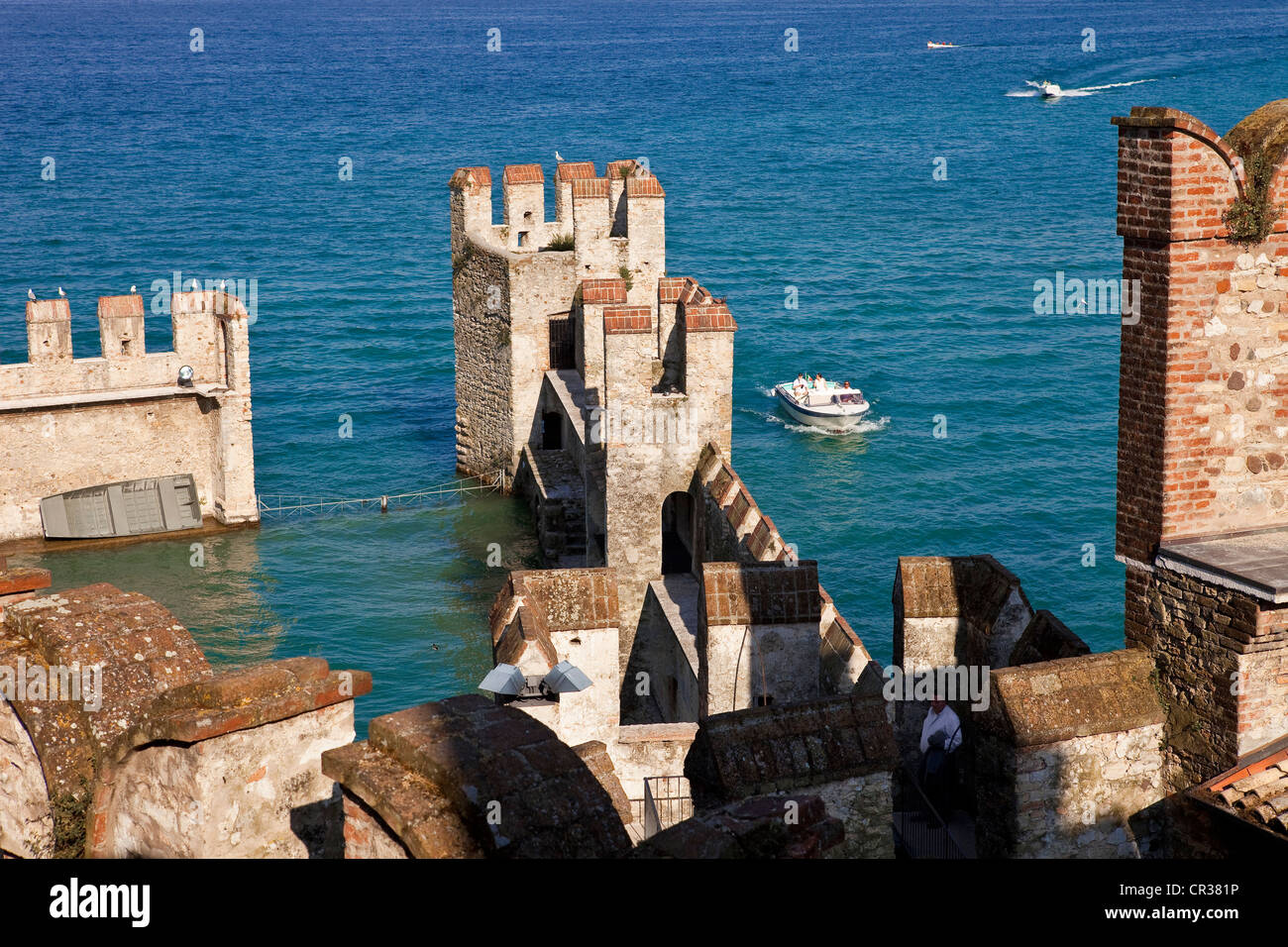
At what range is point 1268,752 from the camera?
38.4 feet

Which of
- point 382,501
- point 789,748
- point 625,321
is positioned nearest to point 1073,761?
point 789,748

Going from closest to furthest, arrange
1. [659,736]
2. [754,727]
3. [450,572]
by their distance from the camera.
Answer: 1. [754,727]
2. [659,736]
3. [450,572]

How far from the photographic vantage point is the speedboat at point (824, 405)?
2189 inches

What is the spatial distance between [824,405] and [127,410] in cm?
2454

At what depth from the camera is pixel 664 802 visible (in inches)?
568

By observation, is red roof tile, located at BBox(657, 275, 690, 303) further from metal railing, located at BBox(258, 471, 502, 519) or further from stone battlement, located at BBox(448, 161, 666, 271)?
metal railing, located at BBox(258, 471, 502, 519)

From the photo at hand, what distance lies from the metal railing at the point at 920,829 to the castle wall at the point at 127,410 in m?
27.5

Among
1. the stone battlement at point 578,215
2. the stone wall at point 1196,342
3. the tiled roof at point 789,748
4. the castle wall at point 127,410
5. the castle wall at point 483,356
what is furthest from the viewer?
the castle wall at point 127,410

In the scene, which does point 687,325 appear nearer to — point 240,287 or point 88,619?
point 88,619

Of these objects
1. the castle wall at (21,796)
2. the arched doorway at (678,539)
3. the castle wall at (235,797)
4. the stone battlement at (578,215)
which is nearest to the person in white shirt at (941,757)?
the castle wall at (235,797)

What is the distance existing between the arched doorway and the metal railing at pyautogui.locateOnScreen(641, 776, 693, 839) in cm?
1177

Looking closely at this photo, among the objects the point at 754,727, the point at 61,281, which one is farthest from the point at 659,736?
the point at 61,281

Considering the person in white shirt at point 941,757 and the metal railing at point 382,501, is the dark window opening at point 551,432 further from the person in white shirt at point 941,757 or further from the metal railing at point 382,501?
the person in white shirt at point 941,757

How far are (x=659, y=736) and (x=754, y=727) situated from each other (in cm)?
409
